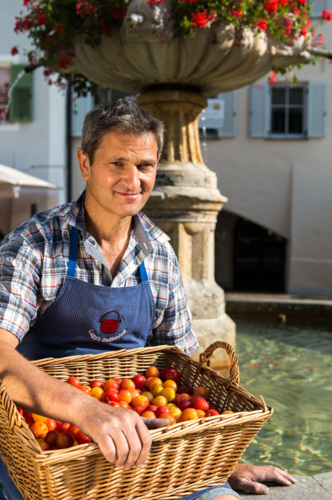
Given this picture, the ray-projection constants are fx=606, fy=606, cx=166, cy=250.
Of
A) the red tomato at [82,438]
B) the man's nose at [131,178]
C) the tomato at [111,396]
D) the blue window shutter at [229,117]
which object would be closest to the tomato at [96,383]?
the tomato at [111,396]

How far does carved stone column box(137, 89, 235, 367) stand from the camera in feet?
13.9

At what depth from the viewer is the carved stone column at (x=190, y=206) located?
4.24 metres

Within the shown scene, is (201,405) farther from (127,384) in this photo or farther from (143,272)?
(143,272)

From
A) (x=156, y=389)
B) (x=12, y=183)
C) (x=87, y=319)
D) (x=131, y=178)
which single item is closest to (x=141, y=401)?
(x=156, y=389)

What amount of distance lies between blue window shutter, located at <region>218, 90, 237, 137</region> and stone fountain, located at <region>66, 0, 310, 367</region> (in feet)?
22.6

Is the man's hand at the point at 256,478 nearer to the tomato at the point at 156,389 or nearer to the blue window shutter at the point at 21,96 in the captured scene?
the tomato at the point at 156,389

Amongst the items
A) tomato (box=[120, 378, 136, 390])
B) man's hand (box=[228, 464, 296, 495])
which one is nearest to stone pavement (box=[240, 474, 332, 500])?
man's hand (box=[228, 464, 296, 495])

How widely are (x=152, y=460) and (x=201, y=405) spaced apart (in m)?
0.33

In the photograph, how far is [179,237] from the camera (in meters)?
4.28

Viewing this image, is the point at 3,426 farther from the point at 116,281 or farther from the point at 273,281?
the point at 273,281

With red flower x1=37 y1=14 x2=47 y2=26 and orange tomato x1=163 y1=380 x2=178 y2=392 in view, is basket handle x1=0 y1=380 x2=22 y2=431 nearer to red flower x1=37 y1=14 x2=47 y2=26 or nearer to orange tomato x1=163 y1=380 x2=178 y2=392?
orange tomato x1=163 y1=380 x2=178 y2=392

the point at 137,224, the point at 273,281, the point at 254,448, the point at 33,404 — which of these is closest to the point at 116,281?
the point at 137,224

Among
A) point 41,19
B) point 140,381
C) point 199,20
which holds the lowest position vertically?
point 140,381

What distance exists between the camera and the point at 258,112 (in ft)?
37.4
